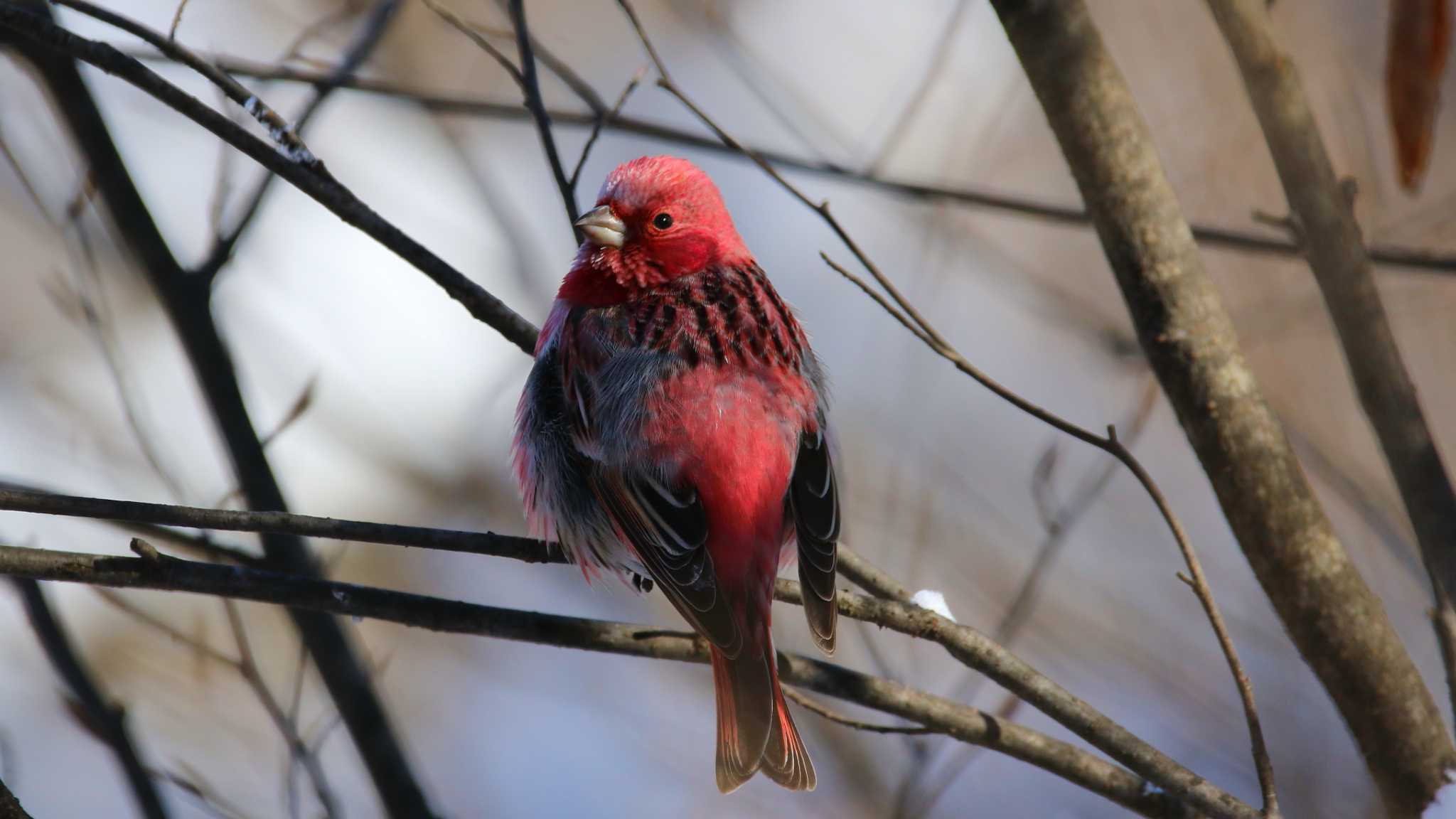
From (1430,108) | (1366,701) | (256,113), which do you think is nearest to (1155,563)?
(1366,701)

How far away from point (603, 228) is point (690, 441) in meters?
0.80

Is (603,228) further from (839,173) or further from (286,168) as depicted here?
(286,168)

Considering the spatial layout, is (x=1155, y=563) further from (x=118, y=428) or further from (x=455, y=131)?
(x=118, y=428)

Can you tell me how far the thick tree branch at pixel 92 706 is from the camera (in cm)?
299

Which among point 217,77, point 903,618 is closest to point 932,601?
point 903,618

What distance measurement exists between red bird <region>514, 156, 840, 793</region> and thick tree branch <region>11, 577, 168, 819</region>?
1.12 m

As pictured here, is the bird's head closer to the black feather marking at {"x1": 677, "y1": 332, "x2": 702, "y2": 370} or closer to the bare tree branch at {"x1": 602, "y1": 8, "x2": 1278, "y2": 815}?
the black feather marking at {"x1": 677, "y1": 332, "x2": 702, "y2": 370}

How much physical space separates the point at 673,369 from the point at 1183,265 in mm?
1233

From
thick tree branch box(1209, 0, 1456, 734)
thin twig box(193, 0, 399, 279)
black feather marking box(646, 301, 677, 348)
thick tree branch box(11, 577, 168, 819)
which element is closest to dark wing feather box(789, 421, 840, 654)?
black feather marking box(646, 301, 677, 348)

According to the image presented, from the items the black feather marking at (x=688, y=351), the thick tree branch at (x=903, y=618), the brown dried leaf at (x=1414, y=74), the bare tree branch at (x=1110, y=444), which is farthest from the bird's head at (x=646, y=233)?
the brown dried leaf at (x=1414, y=74)

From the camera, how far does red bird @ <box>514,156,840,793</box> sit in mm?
2832

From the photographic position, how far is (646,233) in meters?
3.62

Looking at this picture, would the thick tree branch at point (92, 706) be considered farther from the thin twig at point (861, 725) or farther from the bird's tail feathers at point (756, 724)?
the thin twig at point (861, 725)

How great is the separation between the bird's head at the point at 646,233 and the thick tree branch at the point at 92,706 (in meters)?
1.57
